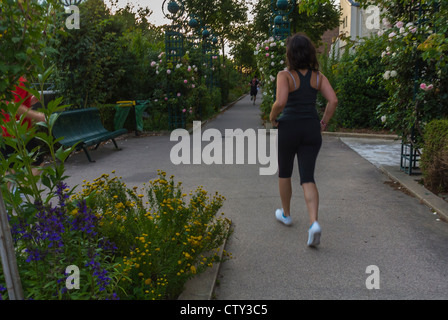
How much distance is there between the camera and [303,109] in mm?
4441

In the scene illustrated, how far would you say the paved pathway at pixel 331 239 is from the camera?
3.55 meters

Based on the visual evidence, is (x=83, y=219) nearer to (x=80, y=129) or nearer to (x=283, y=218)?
(x=283, y=218)

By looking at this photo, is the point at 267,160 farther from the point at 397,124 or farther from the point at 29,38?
the point at 29,38

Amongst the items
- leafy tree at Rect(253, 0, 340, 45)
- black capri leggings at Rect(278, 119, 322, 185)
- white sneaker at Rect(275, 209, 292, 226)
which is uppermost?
leafy tree at Rect(253, 0, 340, 45)

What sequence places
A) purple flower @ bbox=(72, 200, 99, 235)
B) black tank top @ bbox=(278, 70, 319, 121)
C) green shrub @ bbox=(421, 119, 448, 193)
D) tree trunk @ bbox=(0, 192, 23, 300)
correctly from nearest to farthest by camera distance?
tree trunk @ bbox=(0, 192, 23, 300) < purple flower @ bbox=(72, 200, 99, 235) < black tank top @ bbox=(278, 70, 319, 121) < green shrub @ bbox=(421, 119, 448, 193)

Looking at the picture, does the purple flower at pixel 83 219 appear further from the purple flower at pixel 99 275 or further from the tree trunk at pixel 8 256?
the tree trunk at pixel 8 256

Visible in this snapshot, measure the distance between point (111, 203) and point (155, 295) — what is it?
1.43 m

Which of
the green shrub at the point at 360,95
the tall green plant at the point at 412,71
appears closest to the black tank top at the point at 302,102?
the tall green plant at the point at 412,71

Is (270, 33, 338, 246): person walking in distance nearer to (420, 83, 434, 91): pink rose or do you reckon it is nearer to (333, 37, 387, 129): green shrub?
(420, 83, 434, 91): pink rose

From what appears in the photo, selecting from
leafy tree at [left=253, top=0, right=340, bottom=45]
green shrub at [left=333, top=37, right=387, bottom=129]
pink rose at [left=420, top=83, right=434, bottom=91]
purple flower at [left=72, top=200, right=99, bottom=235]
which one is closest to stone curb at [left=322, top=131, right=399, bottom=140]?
green shrub at [left=333, top=37, right=387, bottom=129]

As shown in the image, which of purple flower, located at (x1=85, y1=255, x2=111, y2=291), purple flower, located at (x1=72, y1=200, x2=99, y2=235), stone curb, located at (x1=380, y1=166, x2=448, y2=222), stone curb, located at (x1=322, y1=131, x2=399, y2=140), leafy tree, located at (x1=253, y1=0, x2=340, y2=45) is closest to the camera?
purple flower, located at (x1=85, y1=255, x2=111, y2=291)

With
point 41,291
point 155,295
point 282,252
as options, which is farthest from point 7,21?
point 282,252

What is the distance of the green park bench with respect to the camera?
9125mm

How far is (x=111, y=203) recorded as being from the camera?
4.18 metres
